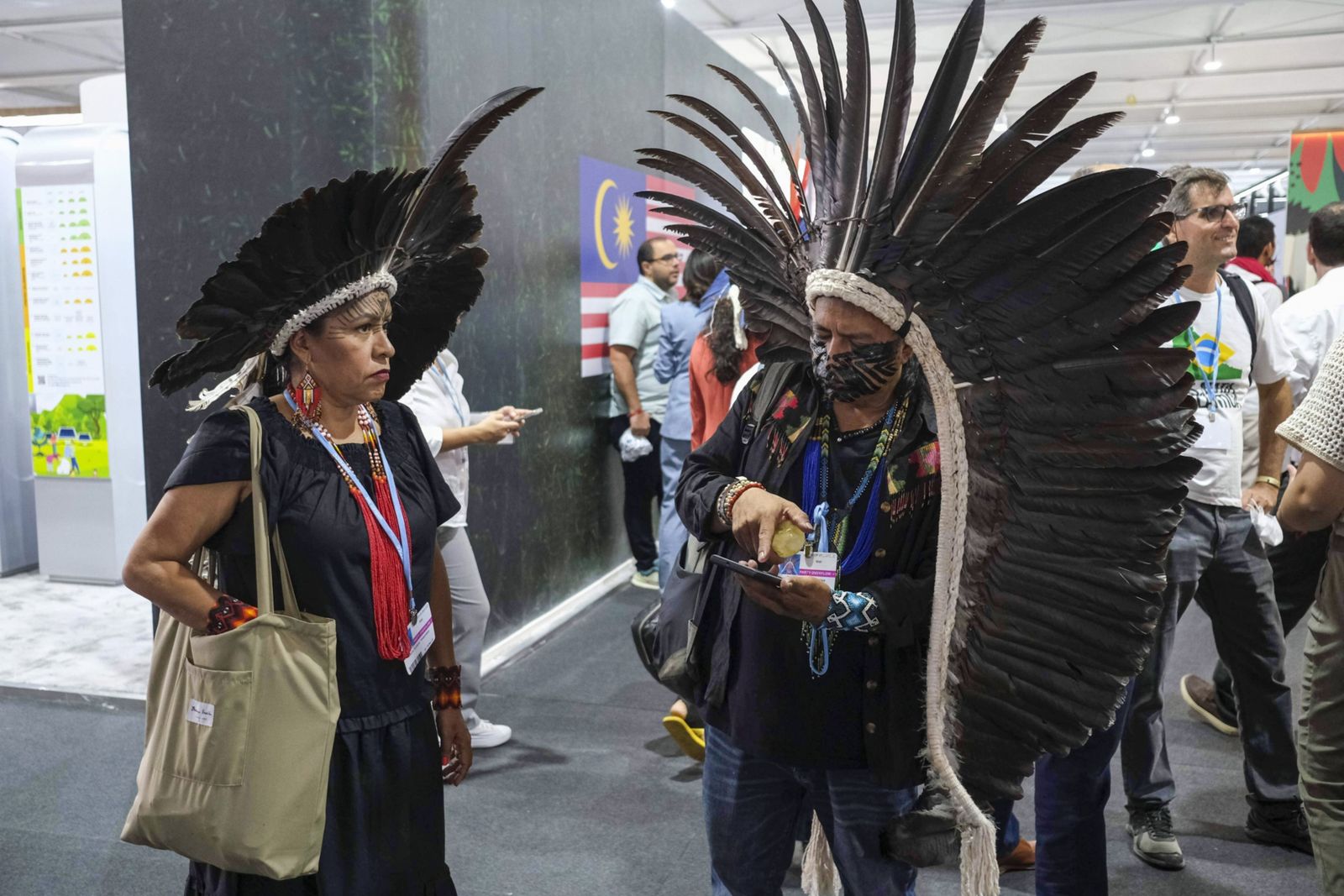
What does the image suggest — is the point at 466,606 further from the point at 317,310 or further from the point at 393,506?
the point at 317,310

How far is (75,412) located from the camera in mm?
5641

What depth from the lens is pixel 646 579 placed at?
5883 mm

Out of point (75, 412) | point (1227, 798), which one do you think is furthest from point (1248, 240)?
point (75, 412)

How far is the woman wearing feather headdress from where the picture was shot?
1683 millimetres

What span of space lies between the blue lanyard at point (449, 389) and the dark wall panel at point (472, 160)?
76cm

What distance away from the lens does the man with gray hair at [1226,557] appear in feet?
8.81

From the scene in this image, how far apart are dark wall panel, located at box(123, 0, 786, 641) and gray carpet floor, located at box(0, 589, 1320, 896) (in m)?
0.83

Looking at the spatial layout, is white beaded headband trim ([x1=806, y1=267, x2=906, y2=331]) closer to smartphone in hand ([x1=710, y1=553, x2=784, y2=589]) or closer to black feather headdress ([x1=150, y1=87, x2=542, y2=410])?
smartphone in hand ([x1=710, y1=553, x2=784, y2=589])

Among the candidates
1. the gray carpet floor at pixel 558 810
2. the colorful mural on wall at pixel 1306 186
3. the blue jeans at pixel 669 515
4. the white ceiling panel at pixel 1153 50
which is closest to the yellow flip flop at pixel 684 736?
the gray carpet floor at pixel 558 810

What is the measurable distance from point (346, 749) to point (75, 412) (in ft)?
15.2

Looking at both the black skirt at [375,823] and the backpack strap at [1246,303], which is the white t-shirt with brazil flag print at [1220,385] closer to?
the backpack strap at [1246,303]

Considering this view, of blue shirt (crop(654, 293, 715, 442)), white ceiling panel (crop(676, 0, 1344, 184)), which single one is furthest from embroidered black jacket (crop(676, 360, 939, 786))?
white ceiling panel (crop(676, 0, 1344, 184))

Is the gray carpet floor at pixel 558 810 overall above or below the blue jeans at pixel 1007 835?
below

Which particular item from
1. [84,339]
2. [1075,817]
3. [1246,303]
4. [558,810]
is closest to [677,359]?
[558,810]
